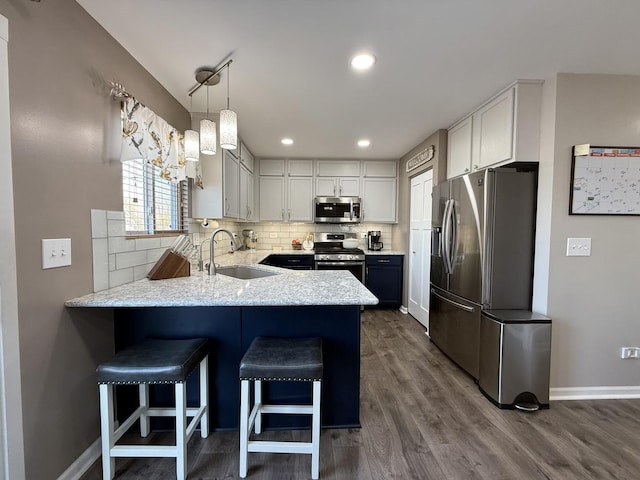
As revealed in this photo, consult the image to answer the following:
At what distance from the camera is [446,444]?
161cm

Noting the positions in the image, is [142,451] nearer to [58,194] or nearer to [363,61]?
[58,194]

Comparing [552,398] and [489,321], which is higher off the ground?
[489,321]

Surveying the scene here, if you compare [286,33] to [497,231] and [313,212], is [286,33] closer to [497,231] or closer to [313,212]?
[497,231]

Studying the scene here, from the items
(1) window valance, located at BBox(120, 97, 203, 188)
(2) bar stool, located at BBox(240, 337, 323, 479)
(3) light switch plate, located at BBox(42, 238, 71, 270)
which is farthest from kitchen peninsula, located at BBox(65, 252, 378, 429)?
(1) window valance, located at BBox(120, 97, 203, 188)

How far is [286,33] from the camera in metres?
1.57

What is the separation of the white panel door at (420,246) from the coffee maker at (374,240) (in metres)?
0.69

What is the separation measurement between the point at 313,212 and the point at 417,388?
2.95 meters

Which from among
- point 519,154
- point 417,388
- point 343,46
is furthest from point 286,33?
point 417,388

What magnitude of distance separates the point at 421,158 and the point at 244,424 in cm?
331

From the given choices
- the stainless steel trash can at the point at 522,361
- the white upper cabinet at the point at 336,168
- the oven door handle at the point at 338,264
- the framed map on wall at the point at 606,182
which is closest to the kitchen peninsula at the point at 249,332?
the stainless steel trash can at the point at 522,361

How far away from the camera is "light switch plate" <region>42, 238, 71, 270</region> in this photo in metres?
1.21

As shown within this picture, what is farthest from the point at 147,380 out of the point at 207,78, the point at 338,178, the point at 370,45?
the point at 338,178

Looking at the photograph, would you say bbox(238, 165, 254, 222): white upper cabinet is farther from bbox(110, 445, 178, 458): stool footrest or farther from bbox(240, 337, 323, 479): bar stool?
bbox(110, 445, 178, 458): stool footrest

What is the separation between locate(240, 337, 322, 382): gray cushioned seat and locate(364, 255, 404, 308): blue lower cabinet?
2.87 m
